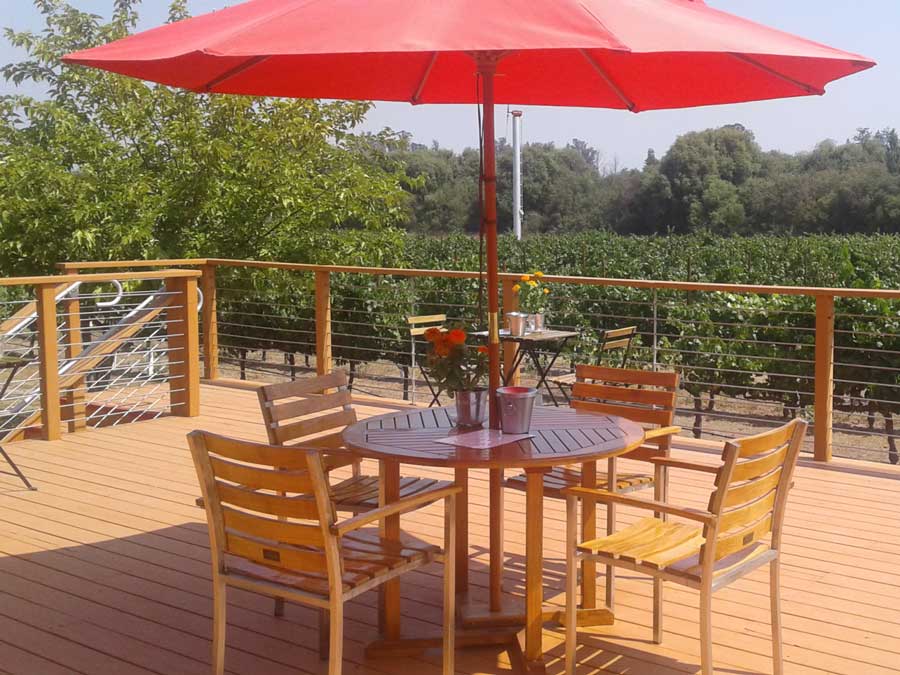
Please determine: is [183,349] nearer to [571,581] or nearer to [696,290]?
[696,290]

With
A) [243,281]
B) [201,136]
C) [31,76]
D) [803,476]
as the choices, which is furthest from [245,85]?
[31,76]

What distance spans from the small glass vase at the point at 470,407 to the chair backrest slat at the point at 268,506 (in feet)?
2.55

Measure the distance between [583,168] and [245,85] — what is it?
4960cm

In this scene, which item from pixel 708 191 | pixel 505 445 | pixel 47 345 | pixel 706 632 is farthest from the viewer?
pixel 708 191

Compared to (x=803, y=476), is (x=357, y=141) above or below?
above

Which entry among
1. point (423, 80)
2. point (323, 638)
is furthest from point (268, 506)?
point (423, 80)

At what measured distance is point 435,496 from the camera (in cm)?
296

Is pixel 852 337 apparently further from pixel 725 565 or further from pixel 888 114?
pixel 888 114

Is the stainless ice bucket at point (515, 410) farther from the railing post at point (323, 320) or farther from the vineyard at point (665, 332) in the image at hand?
the railing post at point (323, 320)

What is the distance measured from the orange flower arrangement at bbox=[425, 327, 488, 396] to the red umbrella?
104mm

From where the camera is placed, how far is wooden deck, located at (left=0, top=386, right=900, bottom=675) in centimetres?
325

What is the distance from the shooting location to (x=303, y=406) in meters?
3.88

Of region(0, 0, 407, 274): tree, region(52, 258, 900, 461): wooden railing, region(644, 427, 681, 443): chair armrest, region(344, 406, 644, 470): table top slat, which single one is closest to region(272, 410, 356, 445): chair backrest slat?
region(344, 406, 644, 470): table top slat

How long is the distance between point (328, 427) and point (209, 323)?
4.45 meters
